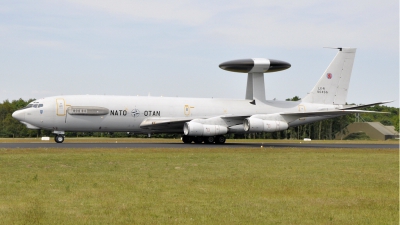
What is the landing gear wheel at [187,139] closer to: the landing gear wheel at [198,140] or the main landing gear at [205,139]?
the main landing gear at [205,139]

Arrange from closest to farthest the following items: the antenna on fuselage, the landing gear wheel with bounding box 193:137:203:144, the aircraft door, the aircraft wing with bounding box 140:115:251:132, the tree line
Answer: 1. the aircraft door
2. the aircraft wing with bounding box 140:115:251:132
3. the landing gear wheel with bounding box 193:137:203:144
4. the antenna on fuselage
5. the tree line

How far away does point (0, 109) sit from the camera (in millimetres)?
111625

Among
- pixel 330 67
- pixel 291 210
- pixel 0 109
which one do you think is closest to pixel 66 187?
pixel 291 210

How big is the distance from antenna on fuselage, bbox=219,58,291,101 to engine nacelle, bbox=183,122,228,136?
6.79 meters

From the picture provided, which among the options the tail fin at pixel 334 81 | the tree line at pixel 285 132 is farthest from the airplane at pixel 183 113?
the tree line at pixel 285 132

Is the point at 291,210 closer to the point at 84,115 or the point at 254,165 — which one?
the point at 254,165

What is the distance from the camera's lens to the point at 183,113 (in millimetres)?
45156

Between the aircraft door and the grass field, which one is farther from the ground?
the aircraft door

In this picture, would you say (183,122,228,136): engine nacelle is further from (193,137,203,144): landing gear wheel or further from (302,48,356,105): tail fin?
(302,48,356,105): tail fin

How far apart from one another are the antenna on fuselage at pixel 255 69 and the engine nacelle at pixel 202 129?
6788 millimetres

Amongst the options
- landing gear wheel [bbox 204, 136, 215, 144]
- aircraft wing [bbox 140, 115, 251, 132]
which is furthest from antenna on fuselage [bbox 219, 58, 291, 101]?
landing gear wheel [bbox 204, 136, 215, 144]

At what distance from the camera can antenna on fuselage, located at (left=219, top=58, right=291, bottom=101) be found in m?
46.1

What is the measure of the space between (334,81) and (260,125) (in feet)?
41.9

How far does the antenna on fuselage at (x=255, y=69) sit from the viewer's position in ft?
151
